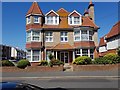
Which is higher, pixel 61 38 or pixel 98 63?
pixel 61 38

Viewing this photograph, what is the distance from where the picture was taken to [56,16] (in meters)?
37.8

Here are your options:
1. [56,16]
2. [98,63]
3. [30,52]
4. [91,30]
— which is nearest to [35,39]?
[30,52]

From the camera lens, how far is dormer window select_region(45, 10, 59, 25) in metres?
37.6

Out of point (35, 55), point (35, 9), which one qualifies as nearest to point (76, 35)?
point (35, 55)

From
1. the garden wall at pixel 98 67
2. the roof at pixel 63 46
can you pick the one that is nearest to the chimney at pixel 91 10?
the roof at pixel 63 46

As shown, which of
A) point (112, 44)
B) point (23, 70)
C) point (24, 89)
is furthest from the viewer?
point (112, 44)

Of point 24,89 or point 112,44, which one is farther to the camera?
point 112,44

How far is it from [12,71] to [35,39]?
10502mm

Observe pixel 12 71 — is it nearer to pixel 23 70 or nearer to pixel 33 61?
pixel 23 70

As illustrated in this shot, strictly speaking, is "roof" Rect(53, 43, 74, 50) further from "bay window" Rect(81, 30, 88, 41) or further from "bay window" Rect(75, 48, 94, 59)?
"bay window" Rect(81, 30, 88, 41)

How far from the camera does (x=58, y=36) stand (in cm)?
3684

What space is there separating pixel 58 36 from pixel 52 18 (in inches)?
128

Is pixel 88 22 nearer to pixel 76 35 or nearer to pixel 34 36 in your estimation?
pixel 76 35

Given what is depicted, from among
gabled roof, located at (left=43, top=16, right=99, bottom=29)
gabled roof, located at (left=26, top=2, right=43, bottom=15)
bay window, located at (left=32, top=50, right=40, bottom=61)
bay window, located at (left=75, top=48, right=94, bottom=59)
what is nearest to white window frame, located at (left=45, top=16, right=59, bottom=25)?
gabled roof, located at (left=43, top=16, right=99, bottom=29)
